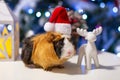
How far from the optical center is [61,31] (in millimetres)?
765

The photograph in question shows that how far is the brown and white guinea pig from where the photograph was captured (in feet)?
2.36

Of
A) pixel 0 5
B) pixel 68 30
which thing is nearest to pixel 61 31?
pixel 68 30

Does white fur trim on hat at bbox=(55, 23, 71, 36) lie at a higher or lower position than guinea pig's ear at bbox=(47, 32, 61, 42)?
higher

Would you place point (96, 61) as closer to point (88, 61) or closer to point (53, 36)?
point (88, 61)

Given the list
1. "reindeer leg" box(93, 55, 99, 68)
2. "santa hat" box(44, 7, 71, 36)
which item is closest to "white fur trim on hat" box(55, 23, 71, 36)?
"santa hat" box(44, 7, 71, 36)

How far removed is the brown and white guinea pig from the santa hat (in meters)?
0.02

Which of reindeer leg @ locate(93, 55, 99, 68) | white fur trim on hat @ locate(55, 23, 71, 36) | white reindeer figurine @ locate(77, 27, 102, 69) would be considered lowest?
reindeer leg @ locate(93, 55, 99, 68)

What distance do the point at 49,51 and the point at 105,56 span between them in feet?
1.02

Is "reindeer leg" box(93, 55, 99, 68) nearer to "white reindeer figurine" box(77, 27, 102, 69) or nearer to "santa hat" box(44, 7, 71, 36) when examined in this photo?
"white reindeer figurine" box(77, 27, 102, 69)

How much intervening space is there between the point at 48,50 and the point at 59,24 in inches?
3.7

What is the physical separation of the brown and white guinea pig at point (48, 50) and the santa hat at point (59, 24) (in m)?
0.02

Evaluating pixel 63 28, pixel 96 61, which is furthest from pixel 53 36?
pixel 96 61

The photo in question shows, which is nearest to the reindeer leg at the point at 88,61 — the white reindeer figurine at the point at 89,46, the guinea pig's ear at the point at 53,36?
the white reindeer figurine at the point at 89,46

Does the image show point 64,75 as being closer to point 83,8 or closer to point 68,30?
point 68,30
